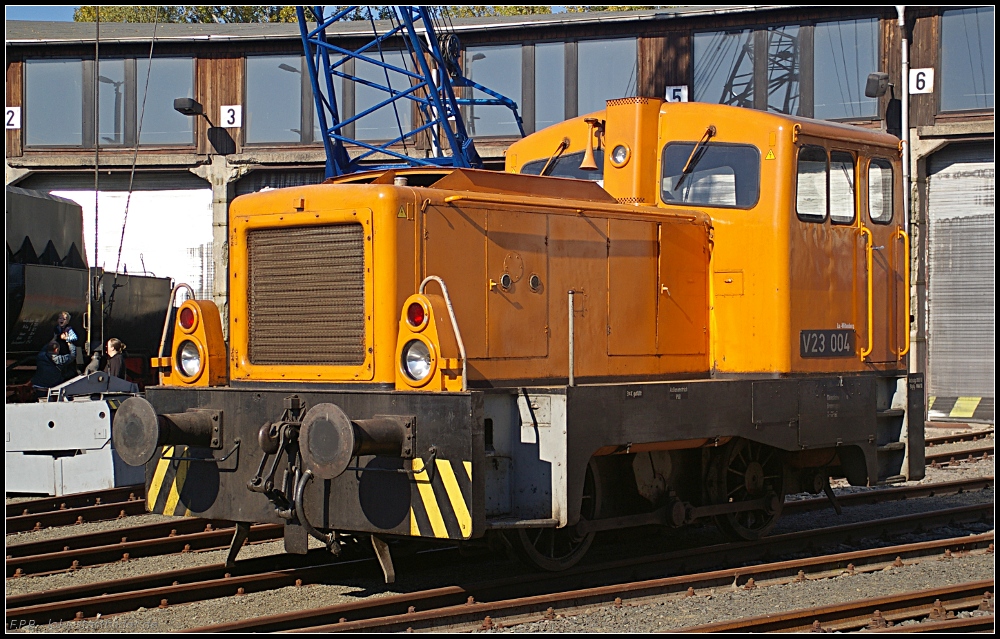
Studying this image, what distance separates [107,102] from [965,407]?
1666cm

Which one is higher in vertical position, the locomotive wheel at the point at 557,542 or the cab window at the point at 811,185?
the cab window at the point at 811,185

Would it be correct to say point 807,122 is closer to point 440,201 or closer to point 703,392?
point 703,392

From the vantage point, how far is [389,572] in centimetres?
573

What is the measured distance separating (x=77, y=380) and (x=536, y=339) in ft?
21.0

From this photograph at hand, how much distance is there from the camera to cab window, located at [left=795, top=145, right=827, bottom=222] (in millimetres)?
7395

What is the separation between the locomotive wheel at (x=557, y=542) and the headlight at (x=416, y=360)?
124 cm

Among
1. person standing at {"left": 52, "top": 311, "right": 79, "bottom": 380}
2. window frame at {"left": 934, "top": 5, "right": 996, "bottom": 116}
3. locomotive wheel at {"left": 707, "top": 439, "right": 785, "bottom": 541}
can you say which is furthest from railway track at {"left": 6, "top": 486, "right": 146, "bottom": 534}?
window frame at {"left": 934, "top": 5, "right": 996, "bottom": 116}

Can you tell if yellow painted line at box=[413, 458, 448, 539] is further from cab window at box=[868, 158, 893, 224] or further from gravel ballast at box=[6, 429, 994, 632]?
cab window at box=[868, 158, 893, 224]

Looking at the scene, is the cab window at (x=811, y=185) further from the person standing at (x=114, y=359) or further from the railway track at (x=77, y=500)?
the person standing at (x=114, y=359)

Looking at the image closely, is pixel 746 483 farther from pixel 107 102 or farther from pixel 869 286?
pixel 107 102

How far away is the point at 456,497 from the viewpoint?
550 centimetres

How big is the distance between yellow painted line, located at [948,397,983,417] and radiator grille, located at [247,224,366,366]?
48.7ft

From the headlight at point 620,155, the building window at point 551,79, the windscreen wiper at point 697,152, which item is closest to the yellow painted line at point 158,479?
the headlight at point 620,155

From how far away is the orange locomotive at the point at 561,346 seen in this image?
578 cm
